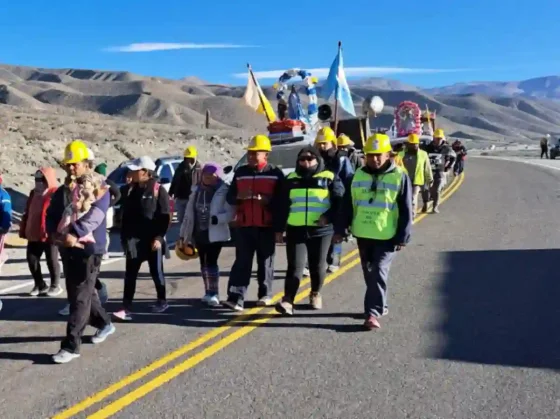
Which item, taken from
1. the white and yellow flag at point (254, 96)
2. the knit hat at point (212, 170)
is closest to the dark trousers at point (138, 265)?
the knit hat at point (212, 170)

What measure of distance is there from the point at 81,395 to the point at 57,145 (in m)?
25.9

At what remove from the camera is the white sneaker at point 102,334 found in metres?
6.75

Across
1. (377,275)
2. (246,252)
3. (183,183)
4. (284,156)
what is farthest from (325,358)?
(284,156)

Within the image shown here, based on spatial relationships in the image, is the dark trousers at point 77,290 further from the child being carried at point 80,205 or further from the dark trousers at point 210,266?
the dark trousers at point 210,266

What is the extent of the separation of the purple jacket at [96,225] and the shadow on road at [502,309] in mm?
3046

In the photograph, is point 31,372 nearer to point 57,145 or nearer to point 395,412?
point 395,412

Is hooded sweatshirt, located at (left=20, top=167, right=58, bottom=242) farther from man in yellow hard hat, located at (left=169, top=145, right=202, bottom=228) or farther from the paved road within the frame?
man in yellow hard hat, located at (left=169, top=145, right=202, bottom=228)

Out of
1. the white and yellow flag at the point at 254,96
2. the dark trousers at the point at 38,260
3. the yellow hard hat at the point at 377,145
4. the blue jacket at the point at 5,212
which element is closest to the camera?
the yellow hard hat at the point at 377,145

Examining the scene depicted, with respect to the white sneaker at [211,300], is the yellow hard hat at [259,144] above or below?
above

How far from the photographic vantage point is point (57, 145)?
29.8 m

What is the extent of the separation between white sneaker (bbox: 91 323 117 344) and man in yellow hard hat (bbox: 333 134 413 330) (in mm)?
2479

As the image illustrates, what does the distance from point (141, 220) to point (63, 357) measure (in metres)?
1.81

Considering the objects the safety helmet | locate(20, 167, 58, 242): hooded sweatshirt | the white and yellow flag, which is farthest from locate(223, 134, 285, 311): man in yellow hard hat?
the white and yellow flag

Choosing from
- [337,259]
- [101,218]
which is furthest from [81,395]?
[337,259]
